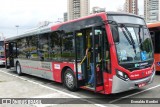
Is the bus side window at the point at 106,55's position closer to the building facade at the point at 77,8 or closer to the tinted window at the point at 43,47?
the tinted window at the point at 43,47

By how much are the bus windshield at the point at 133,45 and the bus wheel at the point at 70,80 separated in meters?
2.47

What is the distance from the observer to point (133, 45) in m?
7.29

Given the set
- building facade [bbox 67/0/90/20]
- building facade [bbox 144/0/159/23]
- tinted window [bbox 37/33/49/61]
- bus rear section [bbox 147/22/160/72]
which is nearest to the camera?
tinted window [bbox 37/33/49/61]

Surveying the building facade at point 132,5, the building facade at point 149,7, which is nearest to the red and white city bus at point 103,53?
the building facade at point 132,5

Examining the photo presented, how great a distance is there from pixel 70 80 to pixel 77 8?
33.9m

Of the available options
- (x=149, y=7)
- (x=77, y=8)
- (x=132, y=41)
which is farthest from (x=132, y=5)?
(x=132, y=41)

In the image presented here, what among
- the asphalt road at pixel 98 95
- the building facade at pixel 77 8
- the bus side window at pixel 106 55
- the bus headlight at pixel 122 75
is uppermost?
the building facade at pixel 77 8

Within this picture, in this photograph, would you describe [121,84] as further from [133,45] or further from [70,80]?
[70,80]

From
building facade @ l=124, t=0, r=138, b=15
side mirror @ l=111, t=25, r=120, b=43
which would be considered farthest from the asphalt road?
building facade @ l=124, t=0, r=138, b=15

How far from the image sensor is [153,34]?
A: 12773 millimetres

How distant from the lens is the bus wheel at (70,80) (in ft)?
28.6

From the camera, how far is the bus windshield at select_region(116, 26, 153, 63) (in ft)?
22.9

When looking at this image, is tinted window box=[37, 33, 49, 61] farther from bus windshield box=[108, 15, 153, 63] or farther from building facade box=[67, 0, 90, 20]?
building facade box=[67, 0, 90, 20]

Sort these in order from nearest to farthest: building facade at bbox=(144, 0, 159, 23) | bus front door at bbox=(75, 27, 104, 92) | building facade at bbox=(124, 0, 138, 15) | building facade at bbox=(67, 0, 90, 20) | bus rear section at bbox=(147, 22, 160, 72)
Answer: bus front door at bbox=(75, 27, 104, 92) < bus rear section at bbox=(147, 22, 160, 72) < building facade at bbox=(67, 0, 90, 20) < building facade at bbox=(124, 0, 138, 15) < building facade at bbox=(144, 0, 159, 23)
